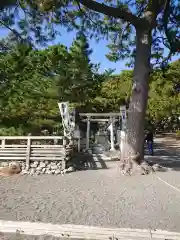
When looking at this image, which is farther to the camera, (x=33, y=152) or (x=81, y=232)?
(x=33, y=152)

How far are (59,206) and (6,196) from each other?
1.47m

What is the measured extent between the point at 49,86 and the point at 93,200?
46.4ft

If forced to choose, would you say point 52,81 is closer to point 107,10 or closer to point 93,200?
point 107,10

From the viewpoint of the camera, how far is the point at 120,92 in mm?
27625

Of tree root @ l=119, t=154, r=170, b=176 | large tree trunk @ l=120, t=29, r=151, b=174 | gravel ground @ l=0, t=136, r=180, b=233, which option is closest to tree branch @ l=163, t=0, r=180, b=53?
large tree trunk @ l=120, t=29, r=151, b=174

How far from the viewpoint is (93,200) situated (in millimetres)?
5934

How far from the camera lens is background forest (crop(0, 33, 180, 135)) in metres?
12.8

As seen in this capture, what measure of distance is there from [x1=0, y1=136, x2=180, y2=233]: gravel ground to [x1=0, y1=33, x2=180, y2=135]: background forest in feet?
15.0

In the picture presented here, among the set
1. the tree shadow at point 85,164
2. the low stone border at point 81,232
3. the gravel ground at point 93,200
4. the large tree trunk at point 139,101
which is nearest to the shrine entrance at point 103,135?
the tree shadow at point 85,164

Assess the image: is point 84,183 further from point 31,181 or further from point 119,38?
point 119,38

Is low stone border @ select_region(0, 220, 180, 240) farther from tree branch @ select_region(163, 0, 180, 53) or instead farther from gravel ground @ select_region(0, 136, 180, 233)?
tree branch @ select_region(163, 0, 180, 53)

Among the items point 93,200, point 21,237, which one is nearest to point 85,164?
point 93,200

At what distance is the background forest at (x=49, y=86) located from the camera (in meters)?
12.8

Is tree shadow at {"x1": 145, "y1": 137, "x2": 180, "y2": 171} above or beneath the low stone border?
above
